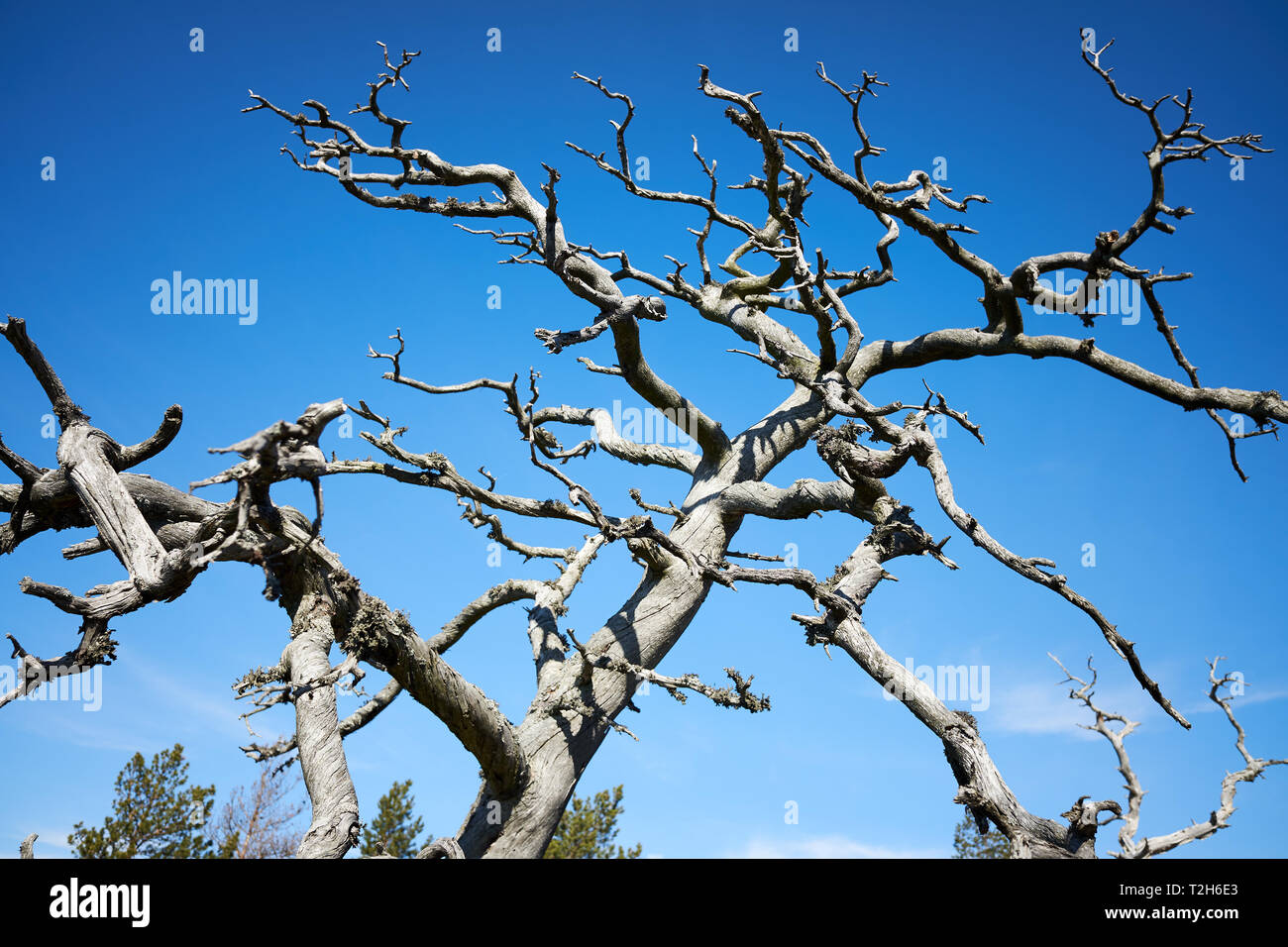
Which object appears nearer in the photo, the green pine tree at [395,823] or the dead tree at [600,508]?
the dead tree at [600,508]

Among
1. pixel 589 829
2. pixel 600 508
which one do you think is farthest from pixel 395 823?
pixel 600 508

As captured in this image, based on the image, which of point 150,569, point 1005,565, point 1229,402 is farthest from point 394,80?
point 1229,402

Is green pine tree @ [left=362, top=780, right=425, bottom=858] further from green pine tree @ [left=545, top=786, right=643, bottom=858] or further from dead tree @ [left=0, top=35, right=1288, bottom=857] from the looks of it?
dead tree @ [left=0, top=35, right=1288, bottom=857]

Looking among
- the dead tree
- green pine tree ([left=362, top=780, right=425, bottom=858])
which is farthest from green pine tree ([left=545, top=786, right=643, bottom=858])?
the dead tree

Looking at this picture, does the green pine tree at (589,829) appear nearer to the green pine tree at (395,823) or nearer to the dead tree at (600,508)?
the green pine tree at (395,823)

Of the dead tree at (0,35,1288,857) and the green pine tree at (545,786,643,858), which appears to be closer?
the dead tree at (0,35,1288,857)

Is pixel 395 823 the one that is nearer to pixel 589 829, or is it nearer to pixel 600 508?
pixel 589 829

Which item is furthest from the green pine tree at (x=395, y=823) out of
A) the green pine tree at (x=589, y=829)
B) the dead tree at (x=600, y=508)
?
the dead tree at (x=600, y=508)

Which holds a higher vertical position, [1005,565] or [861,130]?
[861,130]
